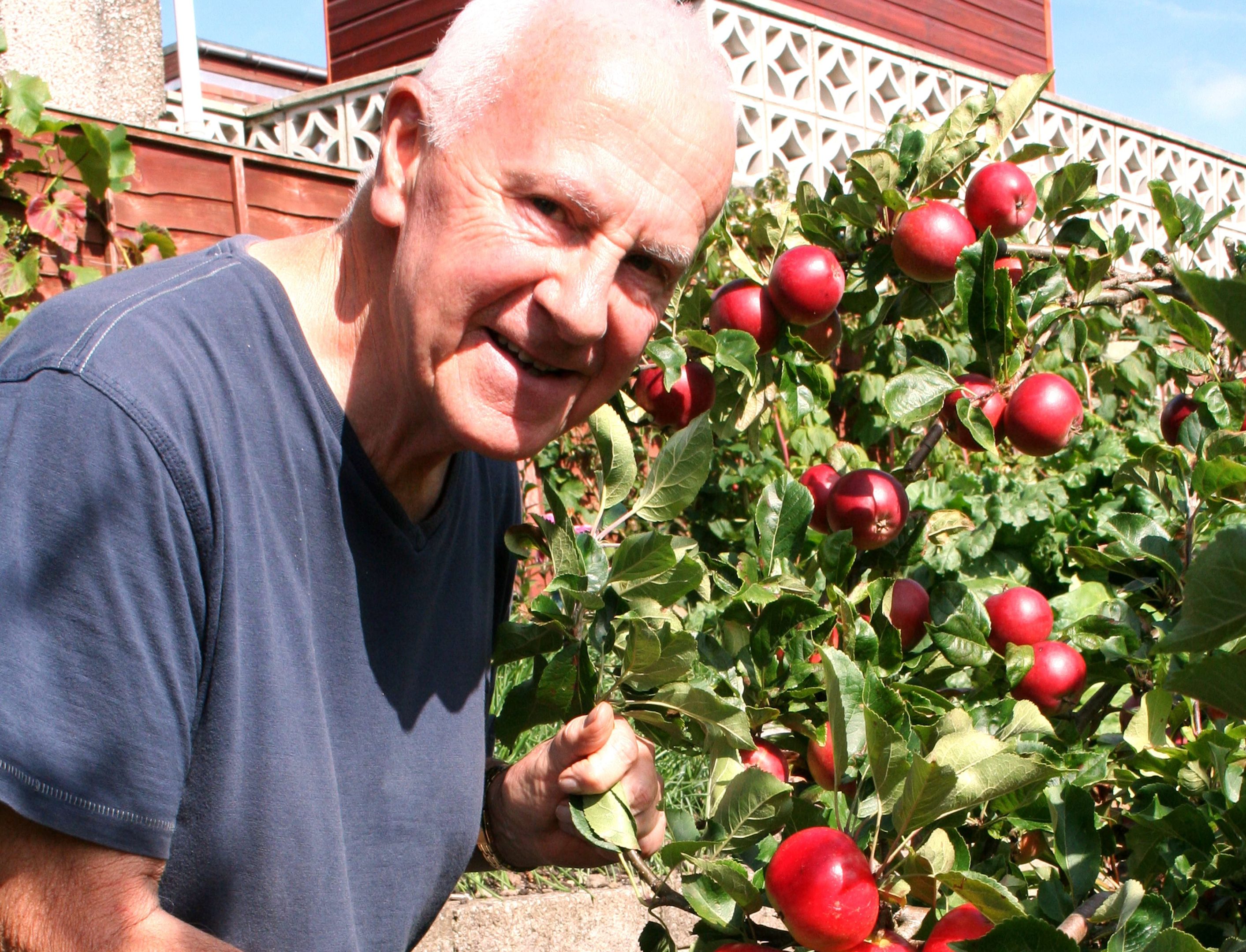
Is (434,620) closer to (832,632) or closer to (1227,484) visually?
(832,632)

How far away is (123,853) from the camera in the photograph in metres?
1.00

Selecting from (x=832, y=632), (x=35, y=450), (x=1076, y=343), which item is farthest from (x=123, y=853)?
(x=1076, y=343)

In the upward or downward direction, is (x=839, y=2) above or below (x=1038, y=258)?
above

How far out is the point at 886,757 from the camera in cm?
95

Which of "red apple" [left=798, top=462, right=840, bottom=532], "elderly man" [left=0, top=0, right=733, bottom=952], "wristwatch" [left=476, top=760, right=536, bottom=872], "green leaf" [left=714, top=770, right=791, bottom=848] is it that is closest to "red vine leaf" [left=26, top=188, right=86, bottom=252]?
"elderly man" [left=0, top=0, right=733, bottom=952]

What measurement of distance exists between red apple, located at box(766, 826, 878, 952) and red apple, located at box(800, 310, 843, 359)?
849 millimetres

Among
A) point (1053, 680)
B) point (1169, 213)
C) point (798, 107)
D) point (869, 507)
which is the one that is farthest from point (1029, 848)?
point (798, 107)

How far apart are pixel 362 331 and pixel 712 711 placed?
559 mm

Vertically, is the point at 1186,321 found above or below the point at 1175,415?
above

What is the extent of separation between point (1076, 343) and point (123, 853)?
131 cm

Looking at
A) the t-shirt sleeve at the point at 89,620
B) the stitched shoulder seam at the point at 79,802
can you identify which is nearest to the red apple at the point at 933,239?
the t-shirt sleeve at the point at 89,620

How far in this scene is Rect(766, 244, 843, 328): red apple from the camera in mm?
1513

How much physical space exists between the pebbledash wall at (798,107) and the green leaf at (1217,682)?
204 inches

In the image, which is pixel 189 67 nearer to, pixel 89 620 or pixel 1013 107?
pixel 1013 107
